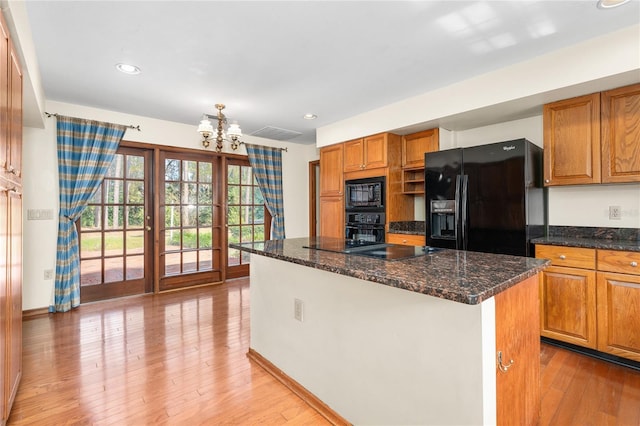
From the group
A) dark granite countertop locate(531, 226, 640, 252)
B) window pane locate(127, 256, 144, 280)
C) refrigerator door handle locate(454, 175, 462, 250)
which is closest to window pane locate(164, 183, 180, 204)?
window pane locate(127, 256, 144, 280)

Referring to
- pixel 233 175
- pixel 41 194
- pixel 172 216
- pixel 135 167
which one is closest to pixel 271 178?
pixel 233 175

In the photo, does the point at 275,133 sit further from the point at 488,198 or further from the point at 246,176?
the point at 488,198

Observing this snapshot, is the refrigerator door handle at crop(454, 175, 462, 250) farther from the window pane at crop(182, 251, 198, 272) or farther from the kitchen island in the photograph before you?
the window pane at crop(182, 251, 198, 272)

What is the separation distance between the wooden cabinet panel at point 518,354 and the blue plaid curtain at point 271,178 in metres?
4.07

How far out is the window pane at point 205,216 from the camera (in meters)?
4.83

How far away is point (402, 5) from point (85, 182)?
3.87 metres

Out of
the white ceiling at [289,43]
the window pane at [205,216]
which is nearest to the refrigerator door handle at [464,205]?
the white ceiling at [289,43]

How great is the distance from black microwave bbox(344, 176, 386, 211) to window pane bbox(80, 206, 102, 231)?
3172 millimetres

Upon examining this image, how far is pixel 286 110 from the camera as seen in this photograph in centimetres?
399

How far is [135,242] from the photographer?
4.29 m

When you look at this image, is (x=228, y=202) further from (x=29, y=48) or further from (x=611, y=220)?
(x=611, y=220)

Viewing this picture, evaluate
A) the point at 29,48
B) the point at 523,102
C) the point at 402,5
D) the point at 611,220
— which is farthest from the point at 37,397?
the point at 611,220

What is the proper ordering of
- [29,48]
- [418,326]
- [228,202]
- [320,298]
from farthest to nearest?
[228,202]
[29,48]
[320,298]
[418,326]

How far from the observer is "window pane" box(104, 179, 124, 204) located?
4.05m
